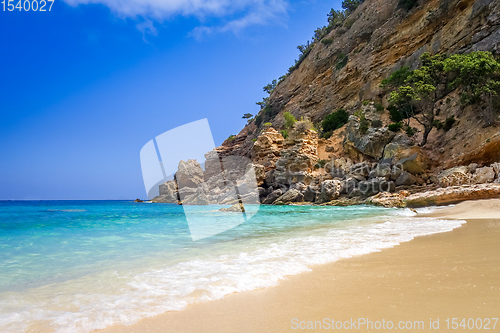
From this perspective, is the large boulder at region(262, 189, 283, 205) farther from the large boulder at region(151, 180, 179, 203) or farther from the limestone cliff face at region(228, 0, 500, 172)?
the large boulder at region(151, 180, 179, 203)

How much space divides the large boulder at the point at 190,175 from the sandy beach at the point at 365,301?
167 ft

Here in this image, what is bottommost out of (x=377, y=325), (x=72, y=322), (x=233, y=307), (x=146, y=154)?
(x=377, y=325)

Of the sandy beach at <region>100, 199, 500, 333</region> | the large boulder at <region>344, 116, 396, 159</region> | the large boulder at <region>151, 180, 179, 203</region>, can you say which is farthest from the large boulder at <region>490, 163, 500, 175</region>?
the large boulder at <region>151, 180, 179, 203</region>

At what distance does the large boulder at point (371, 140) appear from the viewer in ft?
72.6

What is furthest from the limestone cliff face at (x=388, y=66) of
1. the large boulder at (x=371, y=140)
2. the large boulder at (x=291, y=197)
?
the large boulder at (x=291, y=197)

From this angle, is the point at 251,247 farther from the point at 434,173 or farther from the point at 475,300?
the point at 434,173

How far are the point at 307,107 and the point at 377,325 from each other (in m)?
42.3

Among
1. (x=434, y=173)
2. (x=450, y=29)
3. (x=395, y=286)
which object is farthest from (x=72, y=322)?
(x=450, y=29)

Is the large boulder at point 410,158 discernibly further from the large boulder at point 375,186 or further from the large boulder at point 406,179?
the large boulder at point 375,186

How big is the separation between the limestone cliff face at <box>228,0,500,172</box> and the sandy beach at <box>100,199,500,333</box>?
52.6 feet

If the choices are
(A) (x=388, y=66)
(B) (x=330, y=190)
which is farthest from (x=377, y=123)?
(A) (x=388, y=66)

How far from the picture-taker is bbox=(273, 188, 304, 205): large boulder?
2572 cm

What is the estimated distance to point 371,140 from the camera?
2262 centimetres

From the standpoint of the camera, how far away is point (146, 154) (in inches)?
197
